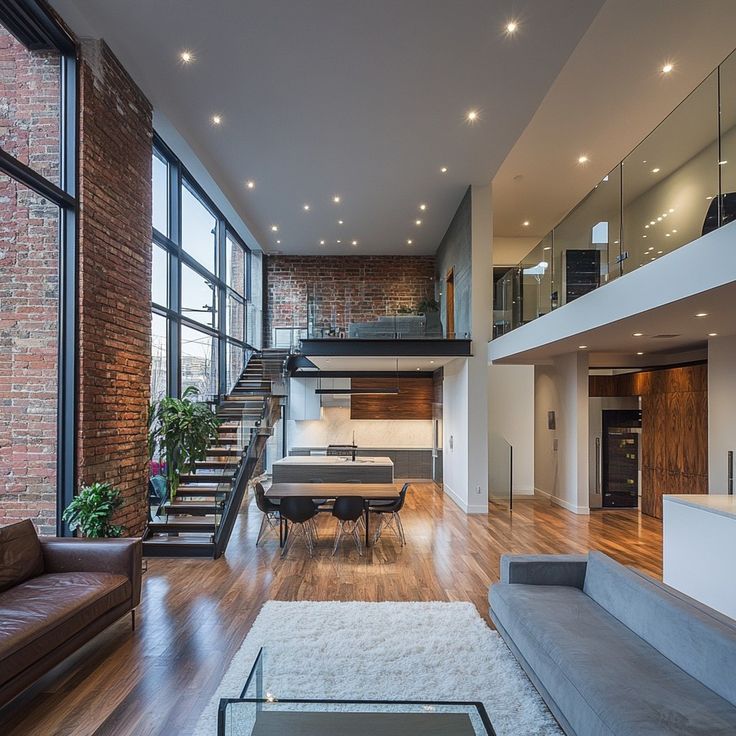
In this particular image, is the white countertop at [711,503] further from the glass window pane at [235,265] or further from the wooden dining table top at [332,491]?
the glass window pane at [235,265]

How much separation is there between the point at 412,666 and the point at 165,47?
5.94 m

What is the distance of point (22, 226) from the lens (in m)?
4.56

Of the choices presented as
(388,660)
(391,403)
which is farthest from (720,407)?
(391,403)

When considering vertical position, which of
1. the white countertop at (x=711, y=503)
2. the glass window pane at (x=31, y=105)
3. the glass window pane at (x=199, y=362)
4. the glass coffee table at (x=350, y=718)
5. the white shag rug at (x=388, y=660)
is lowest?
the white shag rug at (x=388, y=660)

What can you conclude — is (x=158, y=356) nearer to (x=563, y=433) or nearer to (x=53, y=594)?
(x=53, y=594)

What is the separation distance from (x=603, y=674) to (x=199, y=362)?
24.5ft

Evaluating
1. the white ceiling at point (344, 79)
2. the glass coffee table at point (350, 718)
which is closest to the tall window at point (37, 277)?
the white ceiling at point (344, 79)

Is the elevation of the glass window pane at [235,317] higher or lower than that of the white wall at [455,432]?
higher

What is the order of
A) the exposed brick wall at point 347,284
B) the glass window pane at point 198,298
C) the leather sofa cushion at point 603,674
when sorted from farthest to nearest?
the exposed brick wall at point 347,284
the glass window pane at point 198,298
the leather sofa cushion at point 603,674

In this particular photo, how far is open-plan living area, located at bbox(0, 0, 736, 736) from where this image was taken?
116 inches

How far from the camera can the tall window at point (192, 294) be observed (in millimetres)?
7449

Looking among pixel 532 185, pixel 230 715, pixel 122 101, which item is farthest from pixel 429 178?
pixel 230 715

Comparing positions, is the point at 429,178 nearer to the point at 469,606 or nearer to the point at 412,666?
the point at 469,606

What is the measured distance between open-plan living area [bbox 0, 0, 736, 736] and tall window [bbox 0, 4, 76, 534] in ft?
0.08
